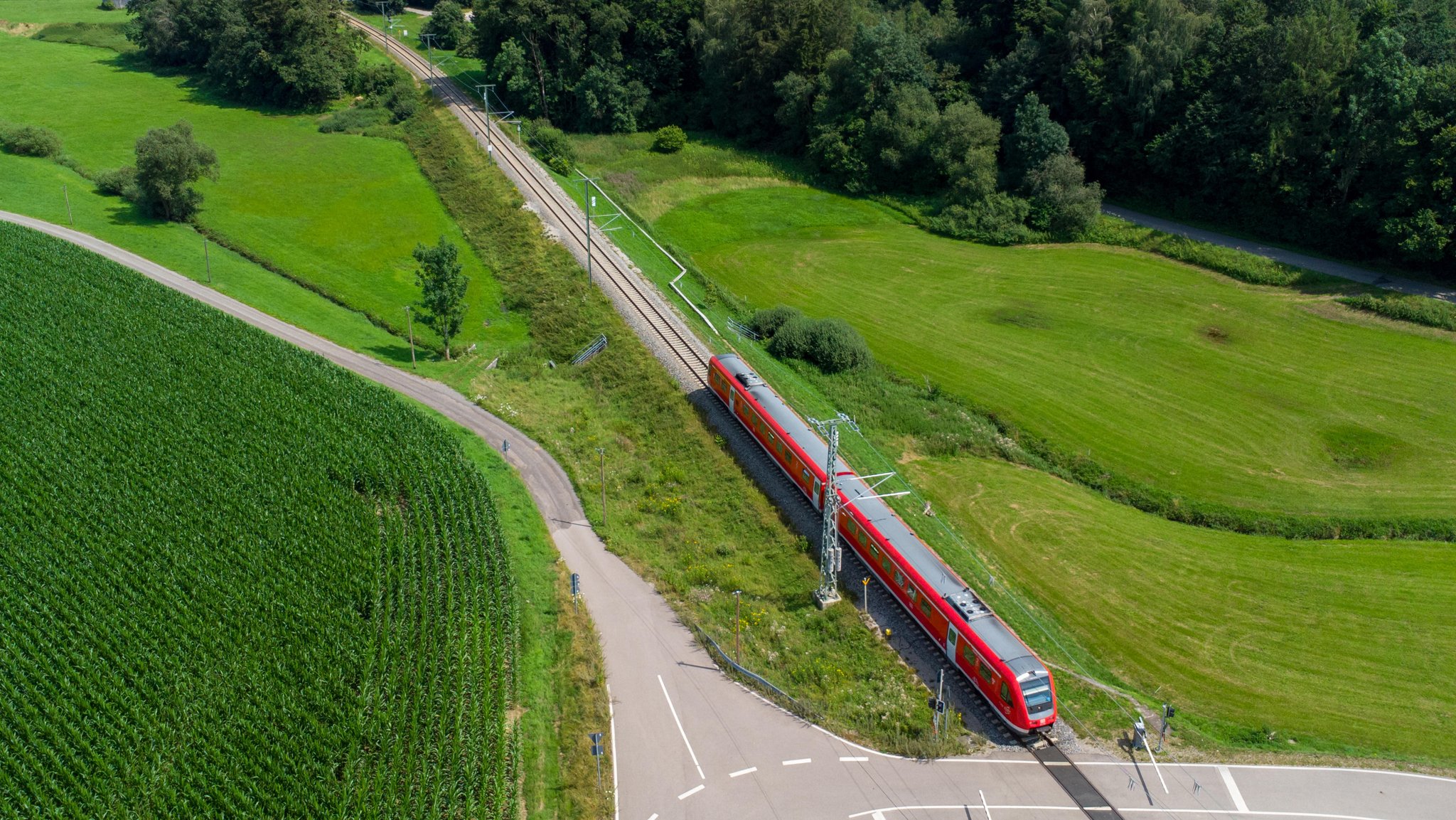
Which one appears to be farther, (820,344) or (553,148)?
(553,148)

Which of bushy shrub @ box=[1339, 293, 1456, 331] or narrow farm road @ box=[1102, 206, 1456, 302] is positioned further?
narrow farm road @ box=[1102, 206, 1456, 302]

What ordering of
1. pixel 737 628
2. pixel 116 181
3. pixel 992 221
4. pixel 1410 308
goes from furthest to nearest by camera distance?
1. pixel 992 221
2. pixel 116 181
3. pixel 1410 308
4. pixel 737 628

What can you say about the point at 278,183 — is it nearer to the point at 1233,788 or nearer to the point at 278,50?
the point at 278,50

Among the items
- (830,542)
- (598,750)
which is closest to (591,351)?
(830,542)

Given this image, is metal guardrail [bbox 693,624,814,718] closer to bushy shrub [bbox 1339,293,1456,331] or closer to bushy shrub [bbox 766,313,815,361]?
bushy shrub [bbox 766,313,815,361]

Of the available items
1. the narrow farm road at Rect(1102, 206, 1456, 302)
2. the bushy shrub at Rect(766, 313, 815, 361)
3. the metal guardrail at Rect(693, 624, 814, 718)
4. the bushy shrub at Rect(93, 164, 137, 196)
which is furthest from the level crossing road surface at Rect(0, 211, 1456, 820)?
the bushy shrub at Rect(93, 164, 137, 196)

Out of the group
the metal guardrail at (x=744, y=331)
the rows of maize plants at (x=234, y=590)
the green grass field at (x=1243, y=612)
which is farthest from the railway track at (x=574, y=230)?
the green grass field at (x=1243, y=612)

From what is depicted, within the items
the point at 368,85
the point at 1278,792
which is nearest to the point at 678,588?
the point at 1278,792
